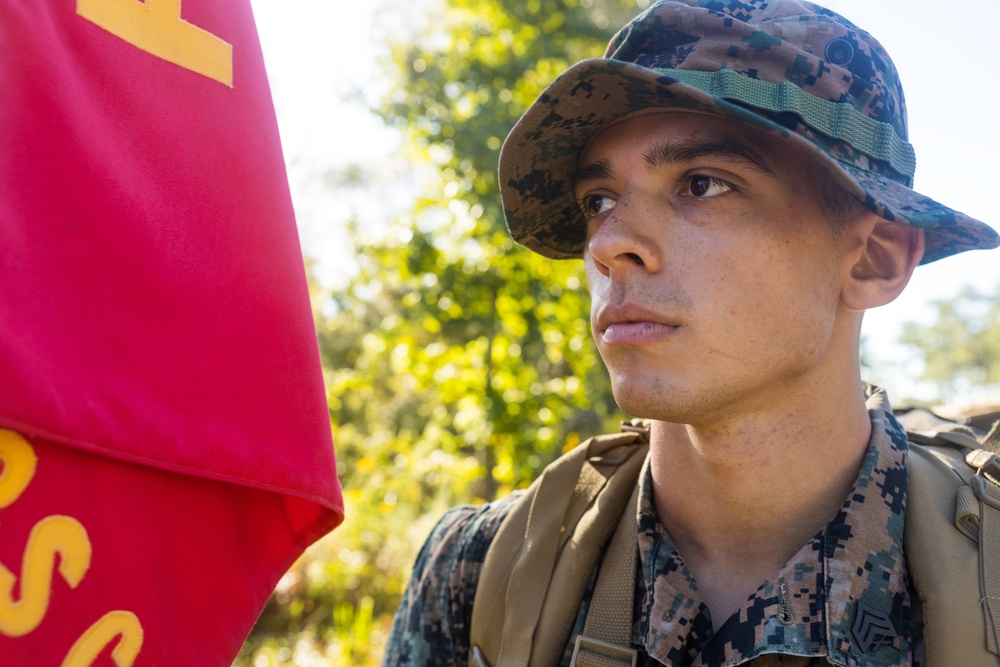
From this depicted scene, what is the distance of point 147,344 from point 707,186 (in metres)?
1.25

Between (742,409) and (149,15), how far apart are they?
1.52 meters

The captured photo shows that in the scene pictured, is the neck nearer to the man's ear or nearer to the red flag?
the man's ear

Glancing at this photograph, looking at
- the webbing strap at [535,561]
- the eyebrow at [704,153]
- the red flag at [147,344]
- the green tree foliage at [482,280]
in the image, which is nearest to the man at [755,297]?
the eyebrow at [704,153]

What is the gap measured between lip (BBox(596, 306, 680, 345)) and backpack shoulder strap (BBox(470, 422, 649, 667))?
0.58 meters

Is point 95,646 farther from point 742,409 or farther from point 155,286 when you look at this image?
point 742,409

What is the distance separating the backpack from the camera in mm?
1580

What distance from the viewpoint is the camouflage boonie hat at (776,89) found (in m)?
1.66

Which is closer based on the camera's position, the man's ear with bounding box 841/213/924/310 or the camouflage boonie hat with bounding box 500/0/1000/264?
the camouflage boonie hat with bounding box 500/0/1000/264

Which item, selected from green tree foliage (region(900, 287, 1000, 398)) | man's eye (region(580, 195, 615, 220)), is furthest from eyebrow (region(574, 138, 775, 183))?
green tree foliage (region(900, 287, 1000, 398))

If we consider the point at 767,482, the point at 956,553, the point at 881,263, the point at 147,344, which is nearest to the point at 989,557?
the point at 956,553

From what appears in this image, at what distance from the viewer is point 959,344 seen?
53750 mm

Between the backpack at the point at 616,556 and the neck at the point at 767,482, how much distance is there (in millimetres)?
177

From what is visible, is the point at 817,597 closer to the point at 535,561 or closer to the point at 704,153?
the point at 535,561

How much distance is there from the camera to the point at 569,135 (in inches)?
80.0
